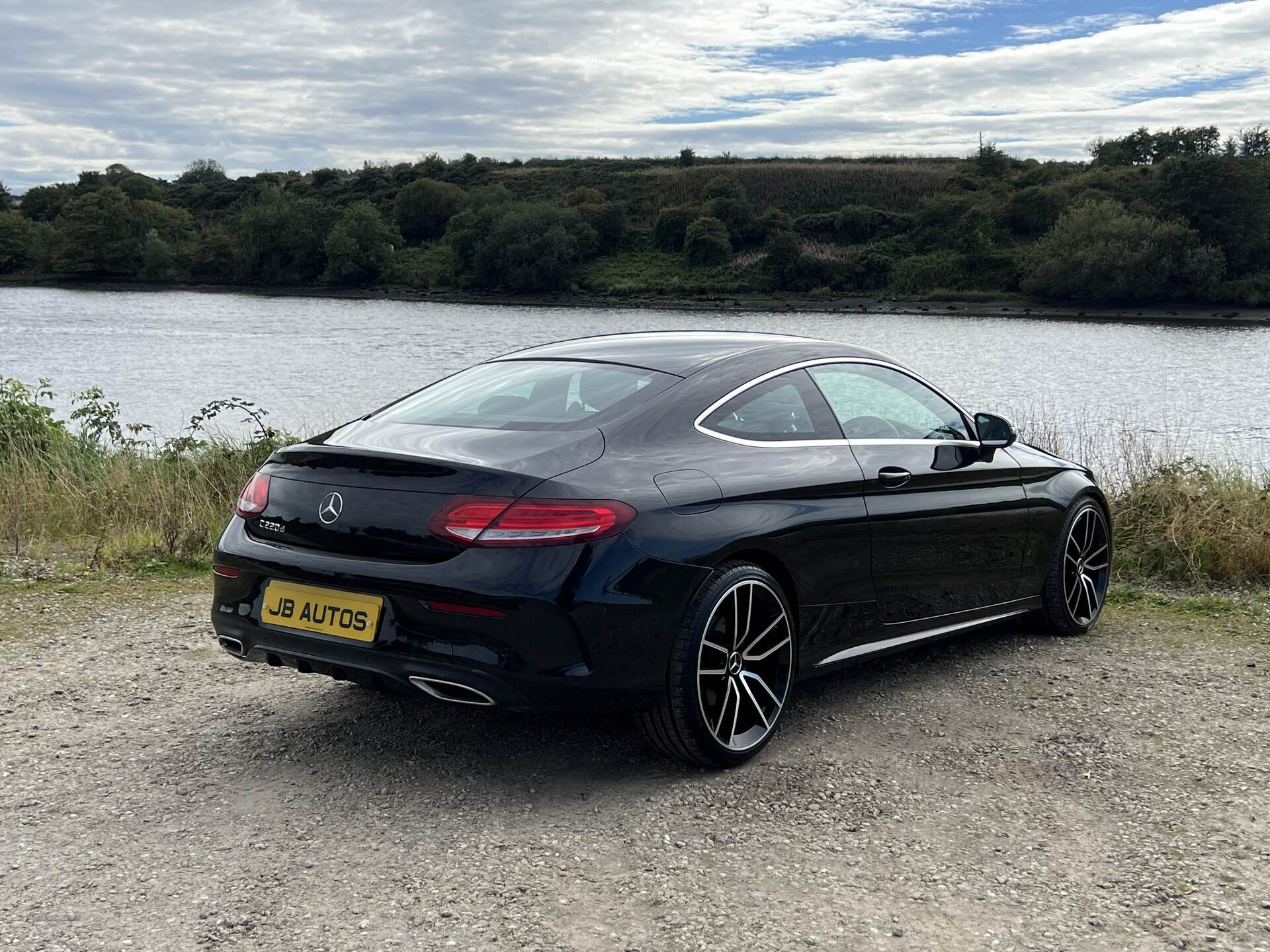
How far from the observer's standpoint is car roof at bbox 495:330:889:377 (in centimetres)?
443

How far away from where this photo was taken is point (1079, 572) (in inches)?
243

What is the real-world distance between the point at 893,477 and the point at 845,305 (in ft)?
229

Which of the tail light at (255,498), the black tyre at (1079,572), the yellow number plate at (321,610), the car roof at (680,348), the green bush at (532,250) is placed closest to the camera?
the yellow number plate at (321,610)

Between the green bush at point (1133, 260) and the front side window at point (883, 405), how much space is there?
6321 cm

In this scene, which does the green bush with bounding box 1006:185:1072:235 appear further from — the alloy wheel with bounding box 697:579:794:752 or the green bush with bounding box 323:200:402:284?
the alloy wheel with bounding box 697:579:794:752

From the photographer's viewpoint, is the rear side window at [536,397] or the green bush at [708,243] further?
the green bush at [708,243]

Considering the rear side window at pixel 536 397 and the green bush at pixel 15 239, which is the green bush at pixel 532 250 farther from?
the rear side window at pixel 536 397

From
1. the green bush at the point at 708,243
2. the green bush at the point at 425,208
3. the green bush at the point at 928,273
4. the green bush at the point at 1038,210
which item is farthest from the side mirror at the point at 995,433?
the green bush at the point at 425,208

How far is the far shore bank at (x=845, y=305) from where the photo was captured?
202 ft

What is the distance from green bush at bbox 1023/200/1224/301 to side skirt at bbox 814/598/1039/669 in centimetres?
6278

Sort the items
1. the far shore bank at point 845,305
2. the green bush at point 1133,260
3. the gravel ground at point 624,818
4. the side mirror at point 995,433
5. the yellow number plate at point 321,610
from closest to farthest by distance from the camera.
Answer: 1. the gravel ground at point 624,818
2. the yellow number plate at point 321,610
3. the side mirror at point 995,433
4. the far shore bank at point 845,305
5. the green bush at point 1133,260

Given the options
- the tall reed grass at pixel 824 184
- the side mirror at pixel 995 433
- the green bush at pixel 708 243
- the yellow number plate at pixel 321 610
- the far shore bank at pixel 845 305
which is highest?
the tall reed grass at pixel 824 184

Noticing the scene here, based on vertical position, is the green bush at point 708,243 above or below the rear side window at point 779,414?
above

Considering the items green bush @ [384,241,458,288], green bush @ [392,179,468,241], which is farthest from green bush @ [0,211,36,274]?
green bush @ [384,241,458,288]
